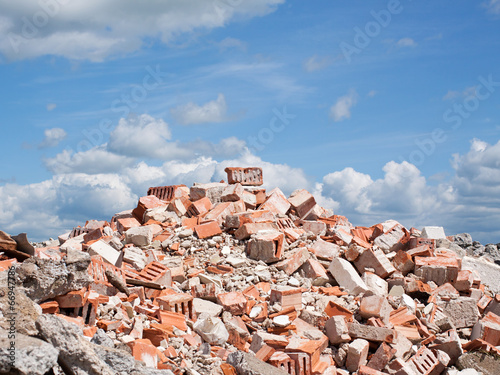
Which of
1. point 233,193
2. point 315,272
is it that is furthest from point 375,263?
point 233,193

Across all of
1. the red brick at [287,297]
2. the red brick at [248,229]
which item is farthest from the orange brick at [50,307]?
the red brick at [248,229]

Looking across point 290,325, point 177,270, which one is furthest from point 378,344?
point 177,270

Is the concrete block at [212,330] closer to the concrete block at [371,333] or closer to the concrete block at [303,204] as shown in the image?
the concrete block at [371,333]

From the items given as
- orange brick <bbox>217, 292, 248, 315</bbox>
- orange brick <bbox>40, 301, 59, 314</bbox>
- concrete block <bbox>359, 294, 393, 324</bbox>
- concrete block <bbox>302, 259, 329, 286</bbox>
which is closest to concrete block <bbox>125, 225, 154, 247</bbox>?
orange brick <bbox>217, 292, 248, 315</bbox>

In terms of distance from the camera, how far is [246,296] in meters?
9.66

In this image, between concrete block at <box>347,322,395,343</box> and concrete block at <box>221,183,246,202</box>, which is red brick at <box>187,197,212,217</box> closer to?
concrete block at <box>221,183,246,202</box>

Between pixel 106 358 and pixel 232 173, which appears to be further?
pixel 232 173

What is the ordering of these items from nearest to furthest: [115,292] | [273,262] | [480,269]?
[115,292] < [273,262] < [480,269]

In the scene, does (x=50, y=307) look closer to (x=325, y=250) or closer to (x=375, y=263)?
(x=325, y=250)

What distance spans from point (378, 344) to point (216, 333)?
9.64ft

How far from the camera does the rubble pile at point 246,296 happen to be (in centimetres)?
650

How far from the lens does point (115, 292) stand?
8.62m

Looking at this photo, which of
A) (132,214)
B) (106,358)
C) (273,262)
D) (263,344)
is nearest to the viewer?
(106,358)

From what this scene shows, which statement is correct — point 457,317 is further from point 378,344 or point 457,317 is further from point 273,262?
point 273,262
